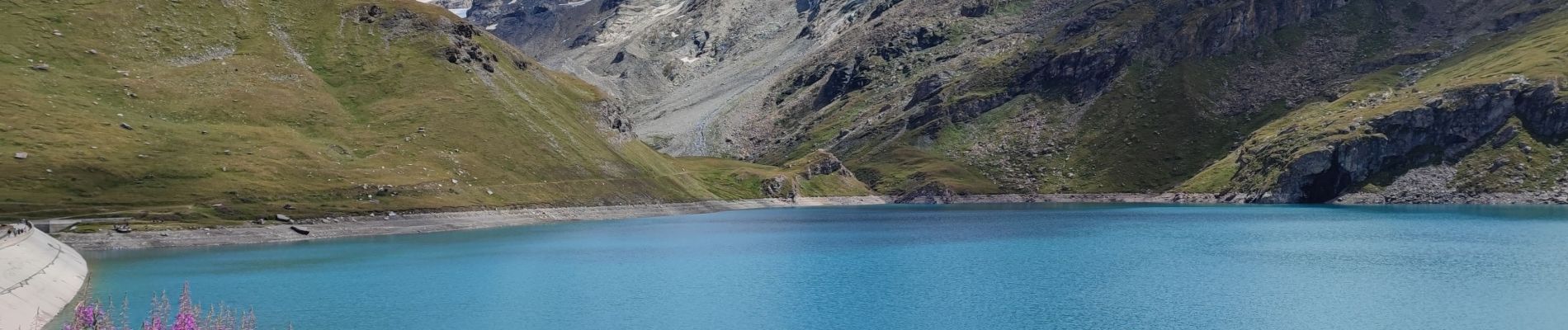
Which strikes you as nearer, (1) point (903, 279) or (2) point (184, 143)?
(1) point (903, 279)

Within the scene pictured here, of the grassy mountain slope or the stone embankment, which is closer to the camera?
the stone embankment

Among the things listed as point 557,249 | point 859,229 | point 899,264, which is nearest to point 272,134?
point 557,249

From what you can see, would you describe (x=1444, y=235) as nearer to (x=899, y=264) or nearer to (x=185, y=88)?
(x=899, y=264)

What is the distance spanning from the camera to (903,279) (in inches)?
3548

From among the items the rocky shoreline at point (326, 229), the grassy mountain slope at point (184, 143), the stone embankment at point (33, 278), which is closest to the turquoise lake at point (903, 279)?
the stone embankment at point (33, 278)

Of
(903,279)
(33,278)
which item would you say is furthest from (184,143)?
(903,279)

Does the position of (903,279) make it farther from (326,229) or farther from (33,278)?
(326,229)

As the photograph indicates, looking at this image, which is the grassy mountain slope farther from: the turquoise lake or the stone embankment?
the stone embankment

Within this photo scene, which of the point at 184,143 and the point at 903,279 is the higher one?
the point at 184,143

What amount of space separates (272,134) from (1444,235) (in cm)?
15624

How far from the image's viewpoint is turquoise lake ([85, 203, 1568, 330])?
68562mm

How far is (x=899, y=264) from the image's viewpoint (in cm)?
10206

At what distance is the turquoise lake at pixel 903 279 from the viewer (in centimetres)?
6856

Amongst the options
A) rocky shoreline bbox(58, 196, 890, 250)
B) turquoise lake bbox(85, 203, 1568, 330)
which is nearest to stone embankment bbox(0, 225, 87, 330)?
turquoise lake bbox(85, 203, 1568, 330)
